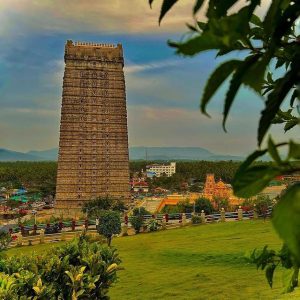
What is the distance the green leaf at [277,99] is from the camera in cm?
62

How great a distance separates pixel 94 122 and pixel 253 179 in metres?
48.0

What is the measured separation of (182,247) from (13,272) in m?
14.0

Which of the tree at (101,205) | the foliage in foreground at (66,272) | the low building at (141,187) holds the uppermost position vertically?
the foliage in foreground at (66,272)

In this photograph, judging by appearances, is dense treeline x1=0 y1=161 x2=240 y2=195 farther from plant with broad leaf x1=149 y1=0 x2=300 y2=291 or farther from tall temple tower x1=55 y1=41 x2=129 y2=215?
plant with broad leaf x1=149 y1=0 x2=300 y2=291

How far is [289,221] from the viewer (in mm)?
479

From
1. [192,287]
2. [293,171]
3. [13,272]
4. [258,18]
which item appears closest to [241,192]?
[293,171]

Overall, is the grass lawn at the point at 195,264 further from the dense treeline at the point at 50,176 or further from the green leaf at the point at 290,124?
the dense treeline at the point at 50,176

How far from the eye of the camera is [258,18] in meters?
1.22

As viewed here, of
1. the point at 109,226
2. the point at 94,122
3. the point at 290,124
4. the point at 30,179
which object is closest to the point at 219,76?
the point at 290,124

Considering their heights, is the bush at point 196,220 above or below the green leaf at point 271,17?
below

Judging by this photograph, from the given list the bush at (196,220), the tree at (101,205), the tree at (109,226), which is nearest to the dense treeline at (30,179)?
the tree at (101,205)

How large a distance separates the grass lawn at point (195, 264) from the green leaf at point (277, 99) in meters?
8.23

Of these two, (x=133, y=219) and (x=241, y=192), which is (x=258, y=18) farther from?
(x=133, y=219)

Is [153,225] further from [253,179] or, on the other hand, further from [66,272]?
[253,179]
